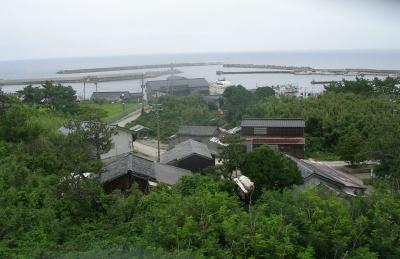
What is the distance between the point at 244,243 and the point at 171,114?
723 inches

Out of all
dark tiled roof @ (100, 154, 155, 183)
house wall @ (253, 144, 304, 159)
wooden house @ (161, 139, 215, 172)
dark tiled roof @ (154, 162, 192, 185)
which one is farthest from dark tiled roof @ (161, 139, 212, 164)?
house wall @ (253, 144, 304, 159)

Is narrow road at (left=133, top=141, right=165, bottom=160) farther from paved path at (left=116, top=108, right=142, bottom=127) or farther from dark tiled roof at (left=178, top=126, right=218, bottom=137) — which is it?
paved path at (left=116, top=108, right=142, bottom=127)

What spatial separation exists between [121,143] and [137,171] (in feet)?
20.3

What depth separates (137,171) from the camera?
384 inches

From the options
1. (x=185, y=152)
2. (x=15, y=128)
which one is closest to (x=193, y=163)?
(x=185, y=152)

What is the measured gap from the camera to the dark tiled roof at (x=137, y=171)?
385 inches

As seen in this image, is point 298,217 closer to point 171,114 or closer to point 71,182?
point 71,182

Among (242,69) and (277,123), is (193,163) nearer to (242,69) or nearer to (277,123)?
(277,123)

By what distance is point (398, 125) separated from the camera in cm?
1150

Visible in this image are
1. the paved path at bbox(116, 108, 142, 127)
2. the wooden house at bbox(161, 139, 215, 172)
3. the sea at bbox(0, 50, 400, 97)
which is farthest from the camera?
the sea at bbox(0, 50, 400, 97)

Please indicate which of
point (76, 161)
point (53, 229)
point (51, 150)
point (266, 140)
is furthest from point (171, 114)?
point (53, 229)

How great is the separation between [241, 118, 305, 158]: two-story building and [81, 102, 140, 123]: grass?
31.8ft

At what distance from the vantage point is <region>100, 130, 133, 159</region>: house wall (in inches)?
606

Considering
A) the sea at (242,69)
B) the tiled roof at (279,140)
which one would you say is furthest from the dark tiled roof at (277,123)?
the sea at (242,69)
